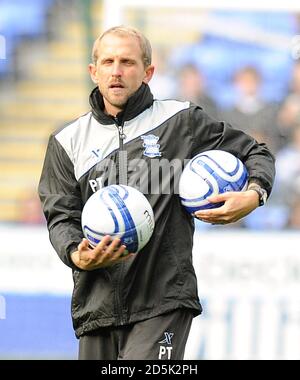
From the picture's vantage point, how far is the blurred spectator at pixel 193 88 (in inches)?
397

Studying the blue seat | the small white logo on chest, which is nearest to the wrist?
the small white logo on chest

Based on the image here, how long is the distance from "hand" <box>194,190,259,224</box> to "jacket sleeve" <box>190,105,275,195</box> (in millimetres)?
287

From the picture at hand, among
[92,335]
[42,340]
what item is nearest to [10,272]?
[42,340]

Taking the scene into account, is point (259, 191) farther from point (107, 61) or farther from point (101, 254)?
point (107, 61)

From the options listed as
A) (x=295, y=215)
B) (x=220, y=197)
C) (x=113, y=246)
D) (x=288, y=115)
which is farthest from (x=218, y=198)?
(x=288, y=115)

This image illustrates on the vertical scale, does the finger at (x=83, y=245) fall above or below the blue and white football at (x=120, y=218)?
below

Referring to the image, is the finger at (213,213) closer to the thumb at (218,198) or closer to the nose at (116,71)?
the thumb at (218,198)

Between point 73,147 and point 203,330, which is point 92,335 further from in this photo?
point 203,330

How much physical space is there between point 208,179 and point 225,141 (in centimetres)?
33

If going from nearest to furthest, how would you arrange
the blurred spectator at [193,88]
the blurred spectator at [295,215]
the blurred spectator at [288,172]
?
1. the blurred spectator at [295,215]
2. the blurred spectator at [288,172]
3. the blurred spectator at [193,88]

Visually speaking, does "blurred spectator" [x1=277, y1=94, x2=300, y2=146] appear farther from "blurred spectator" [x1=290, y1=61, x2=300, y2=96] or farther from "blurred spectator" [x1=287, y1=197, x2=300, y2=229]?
"blurred spectator" [x1=287, y1=197, x2=300, y2=229]

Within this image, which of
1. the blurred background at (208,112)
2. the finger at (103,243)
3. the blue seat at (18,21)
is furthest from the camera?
the blue seat at (18,21)

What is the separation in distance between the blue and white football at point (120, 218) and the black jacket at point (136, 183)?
159mm

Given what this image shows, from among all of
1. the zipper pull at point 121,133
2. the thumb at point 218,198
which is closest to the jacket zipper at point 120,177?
the zipper pull at point 121,133
